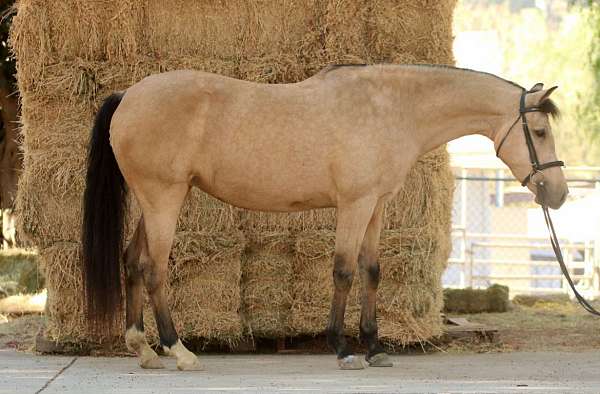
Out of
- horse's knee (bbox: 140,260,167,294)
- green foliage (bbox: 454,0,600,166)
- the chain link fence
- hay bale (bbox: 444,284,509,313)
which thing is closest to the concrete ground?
horse's knee (bbox: 140,260,167,294)

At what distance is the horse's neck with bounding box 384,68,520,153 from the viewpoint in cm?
610

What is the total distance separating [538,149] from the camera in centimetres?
591

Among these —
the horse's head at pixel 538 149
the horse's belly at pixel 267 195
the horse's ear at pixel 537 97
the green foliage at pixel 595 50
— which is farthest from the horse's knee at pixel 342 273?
the green foliage at pixel 595 50

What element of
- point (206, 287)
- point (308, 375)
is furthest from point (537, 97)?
point (206, 287)

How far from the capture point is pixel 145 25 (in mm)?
6785

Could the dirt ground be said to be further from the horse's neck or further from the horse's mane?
the horse's mane

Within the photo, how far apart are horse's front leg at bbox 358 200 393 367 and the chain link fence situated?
2281 millimetres

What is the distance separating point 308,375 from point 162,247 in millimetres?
1127

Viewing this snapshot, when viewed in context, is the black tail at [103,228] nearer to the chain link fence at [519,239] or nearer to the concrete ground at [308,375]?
the concrete ground at [308,375]

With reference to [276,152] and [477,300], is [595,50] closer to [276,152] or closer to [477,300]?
[477,300]

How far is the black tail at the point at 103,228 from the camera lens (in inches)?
235

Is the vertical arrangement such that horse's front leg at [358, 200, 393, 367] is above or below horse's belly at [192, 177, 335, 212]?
below

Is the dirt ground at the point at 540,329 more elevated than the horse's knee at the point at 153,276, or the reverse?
the horse's knee at the point at 153,276

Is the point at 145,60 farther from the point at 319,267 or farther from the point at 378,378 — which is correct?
the point at 378,378
